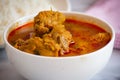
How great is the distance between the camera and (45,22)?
74 cm

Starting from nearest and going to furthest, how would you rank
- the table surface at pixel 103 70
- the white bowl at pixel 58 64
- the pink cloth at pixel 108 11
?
the white bowl at pixel 58 64
the table surface at pixel 103 70
the pink cloth at pixel 108 11

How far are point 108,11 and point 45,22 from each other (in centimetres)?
43

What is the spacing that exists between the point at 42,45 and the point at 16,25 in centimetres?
17

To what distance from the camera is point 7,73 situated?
83cm

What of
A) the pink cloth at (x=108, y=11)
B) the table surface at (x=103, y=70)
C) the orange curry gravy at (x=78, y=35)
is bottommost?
the table surface at (x=103, y=70)

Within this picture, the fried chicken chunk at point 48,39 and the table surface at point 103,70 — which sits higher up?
the fried chicken chunk at point 48,39

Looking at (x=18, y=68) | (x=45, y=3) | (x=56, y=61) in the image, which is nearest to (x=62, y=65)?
(x=56, y=61)

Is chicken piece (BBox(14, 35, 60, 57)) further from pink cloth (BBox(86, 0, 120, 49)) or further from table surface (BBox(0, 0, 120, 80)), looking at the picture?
pink cloth (BBox(86, 0, 120, 49))

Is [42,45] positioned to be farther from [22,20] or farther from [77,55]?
[22,20]

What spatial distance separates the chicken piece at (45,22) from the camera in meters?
0.73

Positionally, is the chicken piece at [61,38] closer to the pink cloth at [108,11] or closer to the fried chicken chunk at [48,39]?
the fried chicken chunk at [48,39]

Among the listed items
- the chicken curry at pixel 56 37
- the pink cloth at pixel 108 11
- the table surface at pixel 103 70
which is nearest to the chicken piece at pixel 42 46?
the chicken curry at pixel 56 37

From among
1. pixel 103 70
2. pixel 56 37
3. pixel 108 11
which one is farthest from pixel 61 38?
pixel 108 11

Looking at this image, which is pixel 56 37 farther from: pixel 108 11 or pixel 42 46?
pixel 108 11
